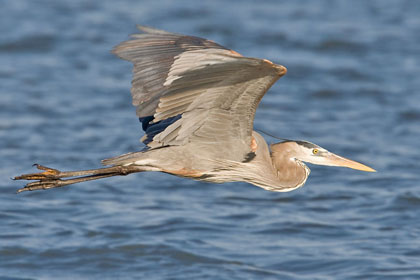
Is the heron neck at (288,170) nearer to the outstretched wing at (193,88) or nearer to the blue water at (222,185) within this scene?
the outstretched wing at (193,88)

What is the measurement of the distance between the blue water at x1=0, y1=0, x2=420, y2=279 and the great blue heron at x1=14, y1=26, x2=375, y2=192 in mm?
1356

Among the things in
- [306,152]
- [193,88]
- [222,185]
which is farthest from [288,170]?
[222,185]

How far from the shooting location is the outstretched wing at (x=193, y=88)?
17.1ft

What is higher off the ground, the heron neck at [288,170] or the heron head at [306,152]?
the heron head at [306,152]

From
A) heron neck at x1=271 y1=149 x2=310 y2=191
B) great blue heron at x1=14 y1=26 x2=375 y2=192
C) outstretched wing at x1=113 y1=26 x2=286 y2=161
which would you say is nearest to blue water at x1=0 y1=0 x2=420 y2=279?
heron neck at x1=271 y1=149 x2=310 y2=191

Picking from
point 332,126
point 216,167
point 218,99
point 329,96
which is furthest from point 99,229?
point 329,96

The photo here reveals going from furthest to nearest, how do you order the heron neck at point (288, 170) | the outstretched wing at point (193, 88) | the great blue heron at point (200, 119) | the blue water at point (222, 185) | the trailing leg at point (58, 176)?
1. the blue water at point (222, 185)
2. the heron neck at point (288, 170)
3. the trailing leg at point (58, 176)
4. the great blue heron at point (200, 119)
5. the outstretched wing at point (193, 88)

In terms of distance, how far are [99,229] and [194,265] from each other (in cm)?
115

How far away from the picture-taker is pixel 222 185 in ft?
31.7

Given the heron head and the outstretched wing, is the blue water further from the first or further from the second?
the outstretched wing

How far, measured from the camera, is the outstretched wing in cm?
523

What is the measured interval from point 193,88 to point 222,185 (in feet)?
13.7

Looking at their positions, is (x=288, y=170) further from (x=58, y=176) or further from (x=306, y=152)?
(x=58, y=176)

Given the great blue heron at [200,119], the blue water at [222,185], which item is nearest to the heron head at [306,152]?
the great blue heron at [200,119]
